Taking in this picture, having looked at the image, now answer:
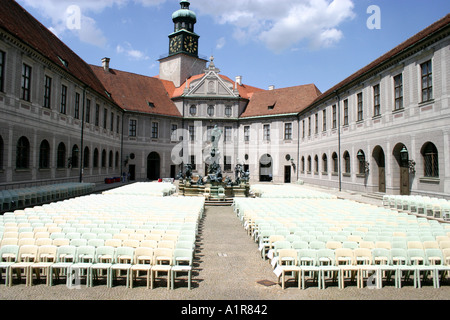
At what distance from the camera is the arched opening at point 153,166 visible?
45.1m

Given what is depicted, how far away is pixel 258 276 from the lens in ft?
23.5

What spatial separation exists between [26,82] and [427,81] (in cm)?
2480

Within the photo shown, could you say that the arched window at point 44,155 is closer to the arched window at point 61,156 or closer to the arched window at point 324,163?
the arched window at point 61,156

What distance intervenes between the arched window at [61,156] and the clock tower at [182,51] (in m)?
28.7

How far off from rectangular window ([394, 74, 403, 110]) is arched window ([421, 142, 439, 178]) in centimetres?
362

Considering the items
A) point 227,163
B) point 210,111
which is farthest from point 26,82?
point 227,163

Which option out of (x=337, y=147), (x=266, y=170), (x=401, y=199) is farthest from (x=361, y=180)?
(x=266, y=170)

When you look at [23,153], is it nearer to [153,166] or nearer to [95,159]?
[95,159]

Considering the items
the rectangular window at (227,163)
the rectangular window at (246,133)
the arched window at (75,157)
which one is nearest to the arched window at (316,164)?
the rectangular window at (246,133)

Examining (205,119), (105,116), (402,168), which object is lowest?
(402,168)

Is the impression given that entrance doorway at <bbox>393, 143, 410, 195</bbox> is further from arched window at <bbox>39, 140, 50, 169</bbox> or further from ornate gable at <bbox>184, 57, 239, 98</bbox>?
ornate gable at <bbox>184, 57, 239, 98</bbox>

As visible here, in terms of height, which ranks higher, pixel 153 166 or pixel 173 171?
pixel 153 166

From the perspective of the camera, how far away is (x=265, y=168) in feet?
149

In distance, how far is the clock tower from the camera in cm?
5175
